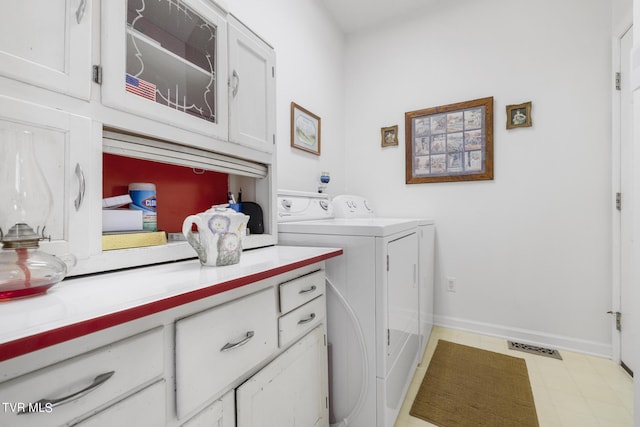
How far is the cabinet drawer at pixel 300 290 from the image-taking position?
3.43 feet

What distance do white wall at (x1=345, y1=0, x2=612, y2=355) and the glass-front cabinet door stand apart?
6.89 feet

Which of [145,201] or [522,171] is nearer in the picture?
[145,201]

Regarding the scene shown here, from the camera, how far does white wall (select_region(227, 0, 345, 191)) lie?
2.13 m

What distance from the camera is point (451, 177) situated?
2609 millimetres

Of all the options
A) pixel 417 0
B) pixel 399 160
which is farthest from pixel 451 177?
pixel 417 0

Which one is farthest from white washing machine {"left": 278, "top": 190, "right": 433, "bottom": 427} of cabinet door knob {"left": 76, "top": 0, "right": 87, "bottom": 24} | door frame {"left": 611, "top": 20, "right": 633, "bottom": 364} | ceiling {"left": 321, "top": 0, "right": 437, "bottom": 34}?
ceiling {"left": 321, "top": 0, "right": 437, "bottom": 34}

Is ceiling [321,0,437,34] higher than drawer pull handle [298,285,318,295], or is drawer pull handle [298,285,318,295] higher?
ceiling [321,0,437,34]

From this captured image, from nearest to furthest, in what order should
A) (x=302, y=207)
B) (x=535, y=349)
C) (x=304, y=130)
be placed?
1. (x=302, y=207)
2. (x=535, y=349)
3. (x=304, y=130)

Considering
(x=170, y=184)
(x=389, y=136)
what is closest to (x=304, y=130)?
(x=389, y=136)

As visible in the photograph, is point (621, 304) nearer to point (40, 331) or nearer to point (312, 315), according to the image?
point (312, 315)

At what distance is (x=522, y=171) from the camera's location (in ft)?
7.81

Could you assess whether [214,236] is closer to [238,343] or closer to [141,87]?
[238,343]

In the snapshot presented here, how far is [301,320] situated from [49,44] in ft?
3.71

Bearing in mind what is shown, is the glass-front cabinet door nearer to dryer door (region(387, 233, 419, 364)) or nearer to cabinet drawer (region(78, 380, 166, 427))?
cabinet drawer (region(78, 380, 166, 427))
